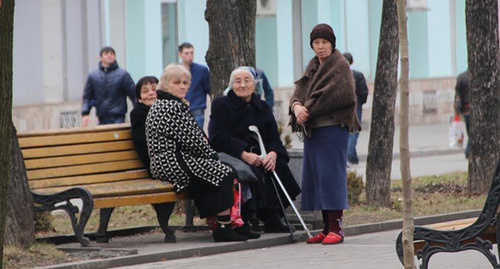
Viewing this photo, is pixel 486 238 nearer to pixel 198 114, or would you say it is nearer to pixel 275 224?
pixel 275 224

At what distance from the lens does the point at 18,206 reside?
10.0m

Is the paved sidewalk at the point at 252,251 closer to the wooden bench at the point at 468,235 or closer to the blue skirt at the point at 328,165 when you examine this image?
the blue skirt at the point at 328,165

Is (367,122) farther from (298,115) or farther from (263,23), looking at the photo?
(298,115)

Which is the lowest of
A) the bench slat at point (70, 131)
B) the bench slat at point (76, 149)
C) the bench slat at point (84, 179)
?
the bench slat at point (84, 179)

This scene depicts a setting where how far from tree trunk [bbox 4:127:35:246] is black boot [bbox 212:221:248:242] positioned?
1.65m

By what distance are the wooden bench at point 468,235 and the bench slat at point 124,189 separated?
11.2 ft

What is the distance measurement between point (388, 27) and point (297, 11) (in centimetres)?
1882

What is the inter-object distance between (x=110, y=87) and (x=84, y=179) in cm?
623

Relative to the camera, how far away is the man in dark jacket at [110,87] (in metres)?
17.2

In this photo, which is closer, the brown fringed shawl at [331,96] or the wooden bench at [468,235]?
the wooden bench at [468,235]

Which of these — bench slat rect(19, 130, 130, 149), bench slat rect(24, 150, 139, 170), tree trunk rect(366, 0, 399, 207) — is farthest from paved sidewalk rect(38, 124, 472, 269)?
tree trunk rect(366, 0, 399, 207)

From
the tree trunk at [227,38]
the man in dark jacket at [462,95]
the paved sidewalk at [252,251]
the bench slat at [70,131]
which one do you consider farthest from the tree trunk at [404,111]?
the man in dark jacket at [462,95]

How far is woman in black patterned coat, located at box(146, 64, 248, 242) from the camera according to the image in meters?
10.8

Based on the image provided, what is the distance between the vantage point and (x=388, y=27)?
13.7m
